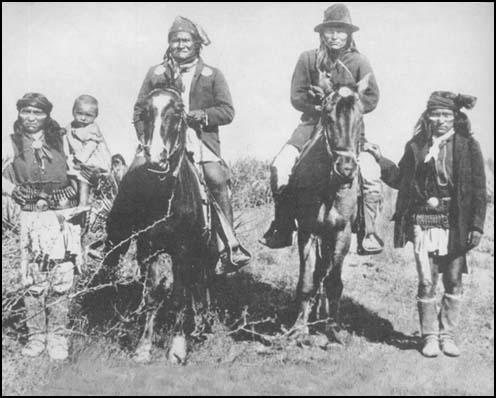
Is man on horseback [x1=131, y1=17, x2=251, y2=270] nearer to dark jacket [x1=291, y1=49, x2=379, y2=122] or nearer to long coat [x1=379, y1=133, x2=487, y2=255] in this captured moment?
dark jacket [x1=291, y1=49, x2=379, y2=122]

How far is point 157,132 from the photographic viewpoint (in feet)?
20.1

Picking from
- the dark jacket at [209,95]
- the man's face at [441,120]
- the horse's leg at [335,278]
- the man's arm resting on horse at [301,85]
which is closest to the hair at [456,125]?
the man's face at [441,120]

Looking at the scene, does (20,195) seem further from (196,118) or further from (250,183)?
(250,183)

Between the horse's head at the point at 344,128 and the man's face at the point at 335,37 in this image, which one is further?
the man's face at the point at 335,37

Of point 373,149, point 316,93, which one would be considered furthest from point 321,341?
point 316,93

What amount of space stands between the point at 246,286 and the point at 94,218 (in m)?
2.52

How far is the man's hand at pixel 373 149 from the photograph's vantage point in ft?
24.0

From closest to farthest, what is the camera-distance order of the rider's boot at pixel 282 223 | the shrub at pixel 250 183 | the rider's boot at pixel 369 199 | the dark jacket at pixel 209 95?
the dark jacket at pixel 209 95 → the rider's boot at pixel 369 199 → the rider's boot at pixel 282 223 → the shrub at pixel 250 183

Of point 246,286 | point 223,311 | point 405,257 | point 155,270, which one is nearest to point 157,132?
point 155,270

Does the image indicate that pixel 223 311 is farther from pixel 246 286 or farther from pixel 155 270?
pixel 155 270

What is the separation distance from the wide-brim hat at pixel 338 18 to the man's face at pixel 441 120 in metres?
1.31

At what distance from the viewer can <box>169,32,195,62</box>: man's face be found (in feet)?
23.4

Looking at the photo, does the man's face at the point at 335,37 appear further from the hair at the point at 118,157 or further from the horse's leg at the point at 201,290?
the hair at the point at 118,157

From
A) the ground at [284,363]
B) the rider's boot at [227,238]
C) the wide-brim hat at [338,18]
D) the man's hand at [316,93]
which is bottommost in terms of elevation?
the ground at [284,363]
